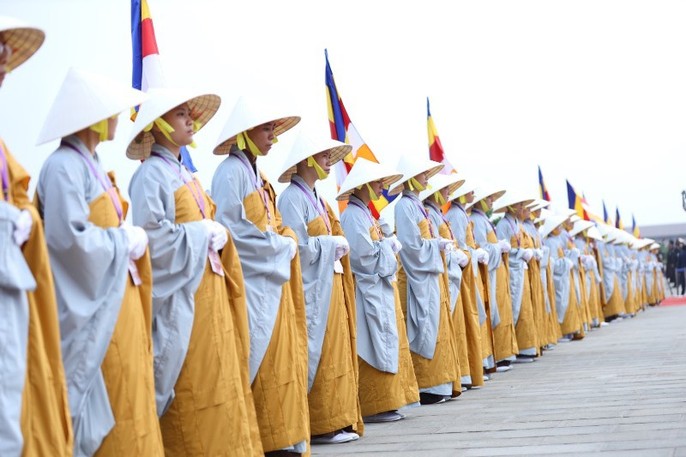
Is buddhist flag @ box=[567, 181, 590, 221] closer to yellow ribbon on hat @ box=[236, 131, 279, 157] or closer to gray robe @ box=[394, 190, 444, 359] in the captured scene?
gray robe @ box=[394, 190, 444, 359]

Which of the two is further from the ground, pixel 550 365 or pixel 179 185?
pixel 179 185

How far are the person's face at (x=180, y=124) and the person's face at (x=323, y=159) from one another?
5.17ft

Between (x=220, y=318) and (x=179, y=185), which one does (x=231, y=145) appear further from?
(x=220, y=318)

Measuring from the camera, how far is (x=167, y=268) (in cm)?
485

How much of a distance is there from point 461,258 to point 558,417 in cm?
274

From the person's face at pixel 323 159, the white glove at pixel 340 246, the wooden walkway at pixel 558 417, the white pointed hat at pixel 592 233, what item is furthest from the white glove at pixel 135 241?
the white pointed hat at pixel 592 233

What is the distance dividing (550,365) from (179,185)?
658 cm

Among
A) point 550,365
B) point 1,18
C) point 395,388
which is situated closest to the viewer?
point 1,18

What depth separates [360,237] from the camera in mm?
7484

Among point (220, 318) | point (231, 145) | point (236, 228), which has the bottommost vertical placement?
point (220, 318)

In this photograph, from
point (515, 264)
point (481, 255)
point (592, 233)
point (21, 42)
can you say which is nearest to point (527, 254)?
point (515, 264)

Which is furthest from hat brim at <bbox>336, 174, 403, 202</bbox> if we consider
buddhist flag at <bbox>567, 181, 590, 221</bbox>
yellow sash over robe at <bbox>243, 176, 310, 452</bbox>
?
buddhist flag at <bbox>567, 181, 590, 221</bbox>

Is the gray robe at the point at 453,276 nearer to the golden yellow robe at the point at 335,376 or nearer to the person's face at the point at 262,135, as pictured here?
the golden yellow robe at the point at 335,376

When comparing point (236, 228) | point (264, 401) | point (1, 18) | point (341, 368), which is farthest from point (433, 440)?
point (1, 18)
